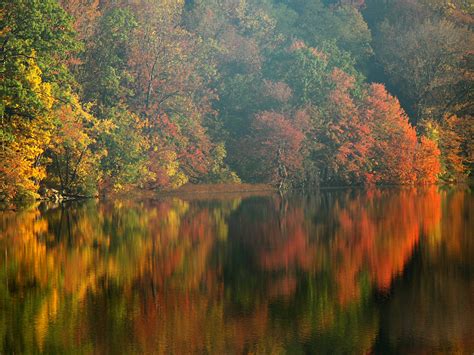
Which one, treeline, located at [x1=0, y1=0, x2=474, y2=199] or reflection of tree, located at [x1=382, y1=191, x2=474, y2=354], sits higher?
treeline, located at [x1=0, y1=0, x2=474, y2=199]

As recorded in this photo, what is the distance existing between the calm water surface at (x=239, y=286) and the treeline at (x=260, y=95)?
829 inches

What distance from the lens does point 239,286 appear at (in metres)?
17.9

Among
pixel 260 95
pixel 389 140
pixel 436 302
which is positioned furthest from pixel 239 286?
pixel 260 95

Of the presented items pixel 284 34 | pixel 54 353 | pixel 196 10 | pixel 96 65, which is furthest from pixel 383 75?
pixel 54 353

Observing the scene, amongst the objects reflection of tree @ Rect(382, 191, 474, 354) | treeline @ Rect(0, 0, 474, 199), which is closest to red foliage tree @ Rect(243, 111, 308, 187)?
treeline @ Rect(0, 0, 474, 199)

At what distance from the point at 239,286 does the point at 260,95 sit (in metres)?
58.2

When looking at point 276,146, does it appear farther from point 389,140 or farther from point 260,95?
point 389,140

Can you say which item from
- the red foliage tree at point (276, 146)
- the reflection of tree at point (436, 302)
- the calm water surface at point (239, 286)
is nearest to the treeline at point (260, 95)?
the red foliage tree at point (276, 146)

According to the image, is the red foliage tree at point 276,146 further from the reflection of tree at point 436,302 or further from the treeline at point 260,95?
the reflection of tree at point 436,302

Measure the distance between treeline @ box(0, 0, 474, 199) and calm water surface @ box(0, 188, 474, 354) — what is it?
21046mm

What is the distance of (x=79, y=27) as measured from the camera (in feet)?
189

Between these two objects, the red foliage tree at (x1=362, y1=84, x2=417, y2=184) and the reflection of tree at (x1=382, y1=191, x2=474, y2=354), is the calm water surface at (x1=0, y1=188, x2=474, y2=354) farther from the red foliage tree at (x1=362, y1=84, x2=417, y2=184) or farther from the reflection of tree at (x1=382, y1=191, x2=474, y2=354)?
the red foliage tree at (x1=362, y1=84, x2=417, y2=184)

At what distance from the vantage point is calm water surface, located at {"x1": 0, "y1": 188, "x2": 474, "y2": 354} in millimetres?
12672

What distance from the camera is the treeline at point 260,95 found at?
187 feet
